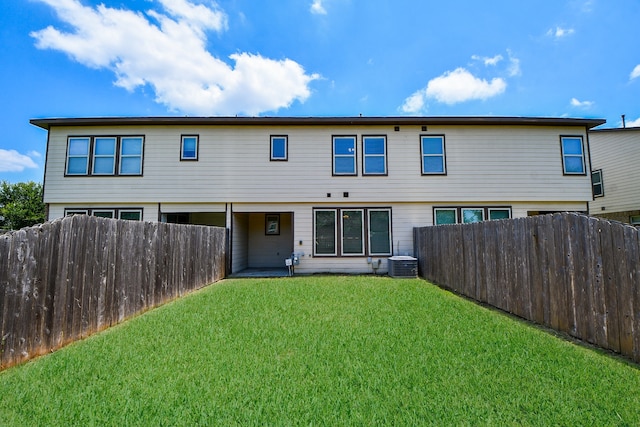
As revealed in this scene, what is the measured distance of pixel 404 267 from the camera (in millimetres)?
9469

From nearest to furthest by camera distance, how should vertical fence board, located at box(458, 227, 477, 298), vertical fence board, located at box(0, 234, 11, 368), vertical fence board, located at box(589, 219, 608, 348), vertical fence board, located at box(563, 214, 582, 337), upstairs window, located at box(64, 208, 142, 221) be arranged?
vertical fence board, located at box(0, 234, 11, 368) < vertical fence board, located at box(589, 219, 608, 348) < vertical fence board, located at box(563, 214, 582, 337) < vertical fence board, located at box(458, 227, 477, 298) < upstairs window, located at box(64, 208, 142, 221)

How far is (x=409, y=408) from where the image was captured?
2355 millimetres

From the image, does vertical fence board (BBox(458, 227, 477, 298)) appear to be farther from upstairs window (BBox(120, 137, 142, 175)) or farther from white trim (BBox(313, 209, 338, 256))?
upstairs window (BBox(120, 137, 142, 175))

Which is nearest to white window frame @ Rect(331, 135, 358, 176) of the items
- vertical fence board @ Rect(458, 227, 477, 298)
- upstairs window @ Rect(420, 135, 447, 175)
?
upstairs window @ Rect(420, 135, 447, 175)

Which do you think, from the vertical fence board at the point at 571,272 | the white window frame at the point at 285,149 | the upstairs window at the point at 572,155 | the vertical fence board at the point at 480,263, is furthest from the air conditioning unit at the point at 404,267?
the upstairs window at the point at 572,155

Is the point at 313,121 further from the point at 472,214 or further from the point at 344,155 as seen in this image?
the point at 472,214

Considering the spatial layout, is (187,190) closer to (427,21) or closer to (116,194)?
(116,194)

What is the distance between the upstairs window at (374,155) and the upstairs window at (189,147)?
19.6 feet

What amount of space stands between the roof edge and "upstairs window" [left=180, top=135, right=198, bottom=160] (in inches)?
20.1

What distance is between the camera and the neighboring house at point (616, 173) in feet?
42.2

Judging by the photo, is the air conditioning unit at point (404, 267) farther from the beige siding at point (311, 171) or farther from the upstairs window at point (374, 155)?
the upstairs window at point (374, 155)

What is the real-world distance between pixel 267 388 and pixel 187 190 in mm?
9104

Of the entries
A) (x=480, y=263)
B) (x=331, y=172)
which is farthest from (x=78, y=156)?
(x=480, y=263)

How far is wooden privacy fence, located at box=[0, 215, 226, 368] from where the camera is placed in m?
3.30
